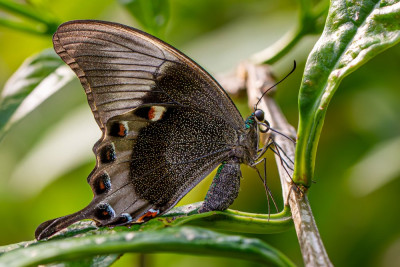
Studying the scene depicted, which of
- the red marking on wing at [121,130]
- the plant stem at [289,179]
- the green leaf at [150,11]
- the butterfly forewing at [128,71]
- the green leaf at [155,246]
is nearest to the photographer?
the green leaf at [155,246]

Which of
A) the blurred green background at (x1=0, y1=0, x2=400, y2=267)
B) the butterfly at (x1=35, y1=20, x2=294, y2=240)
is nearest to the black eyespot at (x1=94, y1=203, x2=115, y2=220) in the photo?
the butterfly at (x1=35, y1=20, x2=294, y2=240)

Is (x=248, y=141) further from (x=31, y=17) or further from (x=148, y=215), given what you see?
(x=31, y=17)

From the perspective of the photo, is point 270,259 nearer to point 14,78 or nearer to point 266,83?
point 266,83

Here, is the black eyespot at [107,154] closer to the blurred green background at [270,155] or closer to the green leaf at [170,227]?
the green leaf at [170,227]

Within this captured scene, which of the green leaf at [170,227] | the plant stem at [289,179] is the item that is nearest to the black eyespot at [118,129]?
the green leaf at [170,227]

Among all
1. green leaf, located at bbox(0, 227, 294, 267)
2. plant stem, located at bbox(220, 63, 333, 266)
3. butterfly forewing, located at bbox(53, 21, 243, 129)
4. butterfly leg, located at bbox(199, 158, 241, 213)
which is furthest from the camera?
butterfly forewing, located at bbox(53, 21, 243, 129)

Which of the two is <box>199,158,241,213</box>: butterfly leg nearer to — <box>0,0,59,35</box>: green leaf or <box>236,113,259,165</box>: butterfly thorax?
<box>236,113,259,165</box>: butterfly thorax

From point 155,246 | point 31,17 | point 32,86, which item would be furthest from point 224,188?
point 31,17
